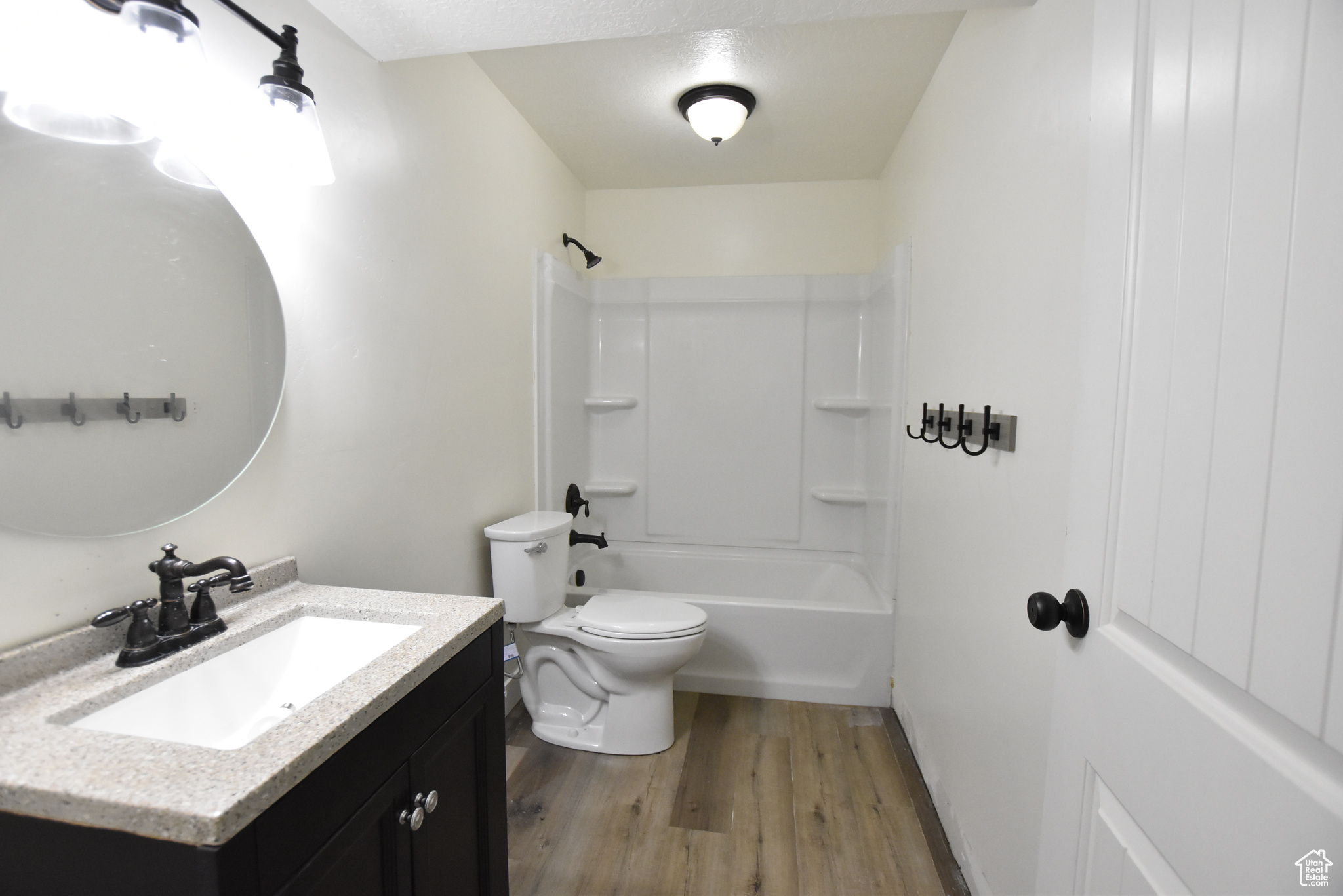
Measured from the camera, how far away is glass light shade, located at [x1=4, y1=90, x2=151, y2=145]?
803 mm

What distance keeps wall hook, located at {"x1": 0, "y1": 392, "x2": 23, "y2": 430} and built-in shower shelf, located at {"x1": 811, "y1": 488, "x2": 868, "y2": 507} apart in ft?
9.33

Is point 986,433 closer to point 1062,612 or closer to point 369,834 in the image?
point 1062,612

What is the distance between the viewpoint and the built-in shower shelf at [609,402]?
Result: 3207 millimetres

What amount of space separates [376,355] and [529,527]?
80 centimetres

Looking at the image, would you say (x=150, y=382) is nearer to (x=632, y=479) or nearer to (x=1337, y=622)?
(x=1337, y=622)

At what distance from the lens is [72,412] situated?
0.87m

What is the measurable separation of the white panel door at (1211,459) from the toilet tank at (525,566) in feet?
5.22

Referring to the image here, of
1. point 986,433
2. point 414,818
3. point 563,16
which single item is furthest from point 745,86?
point 414,818

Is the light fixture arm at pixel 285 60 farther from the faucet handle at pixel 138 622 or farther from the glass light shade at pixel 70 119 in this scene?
the faucet handle at pixel 138 622

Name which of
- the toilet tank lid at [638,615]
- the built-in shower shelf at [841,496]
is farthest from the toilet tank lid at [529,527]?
the built-in shower shelf at [841,496]

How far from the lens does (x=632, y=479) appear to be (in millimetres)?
3299

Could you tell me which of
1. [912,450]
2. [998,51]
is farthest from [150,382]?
[912,450]

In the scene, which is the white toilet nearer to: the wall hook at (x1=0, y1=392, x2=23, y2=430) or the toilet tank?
the toilet tank

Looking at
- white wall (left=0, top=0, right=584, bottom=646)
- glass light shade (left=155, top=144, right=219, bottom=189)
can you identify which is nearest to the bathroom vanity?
white wall (left=0, top=0, right=584, bottom=646)
